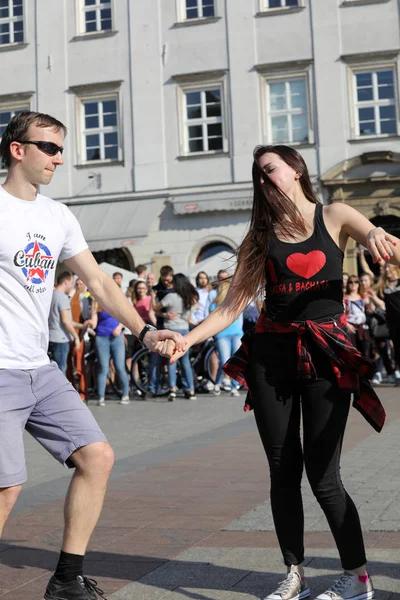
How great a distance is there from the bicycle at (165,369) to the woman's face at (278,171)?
1088cm

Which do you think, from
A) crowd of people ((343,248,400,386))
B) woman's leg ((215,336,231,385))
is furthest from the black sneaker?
crowd of people ((343,248,400,386))

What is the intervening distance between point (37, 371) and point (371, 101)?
23398 millimetres

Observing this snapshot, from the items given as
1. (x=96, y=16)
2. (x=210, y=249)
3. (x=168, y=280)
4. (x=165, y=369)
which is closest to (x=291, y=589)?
(x=165, y=369)

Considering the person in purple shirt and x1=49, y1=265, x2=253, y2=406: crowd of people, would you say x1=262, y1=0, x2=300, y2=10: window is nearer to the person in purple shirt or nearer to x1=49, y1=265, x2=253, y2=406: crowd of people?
x1=49, y1=265, x2=253, y2=406: crowd of people

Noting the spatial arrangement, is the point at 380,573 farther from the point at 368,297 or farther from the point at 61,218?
the point at 368,297

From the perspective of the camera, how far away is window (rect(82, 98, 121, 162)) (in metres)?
27.7

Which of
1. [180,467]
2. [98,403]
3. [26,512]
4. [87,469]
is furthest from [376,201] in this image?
[87,469]

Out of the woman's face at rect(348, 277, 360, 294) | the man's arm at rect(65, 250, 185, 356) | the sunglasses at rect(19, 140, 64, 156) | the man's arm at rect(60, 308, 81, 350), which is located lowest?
the man's arm at rect(65, 250, 185, 356)

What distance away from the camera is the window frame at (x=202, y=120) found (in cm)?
2670

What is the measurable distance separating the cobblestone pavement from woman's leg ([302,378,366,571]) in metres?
0.26

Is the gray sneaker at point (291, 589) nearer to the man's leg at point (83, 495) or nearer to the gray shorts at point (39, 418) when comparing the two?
the man's leg at point (83, 495)

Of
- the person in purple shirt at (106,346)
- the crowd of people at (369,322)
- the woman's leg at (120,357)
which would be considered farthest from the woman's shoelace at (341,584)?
the crowd of people at (369,322)

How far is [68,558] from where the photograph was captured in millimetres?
3826

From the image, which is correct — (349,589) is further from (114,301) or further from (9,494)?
(114,301)
